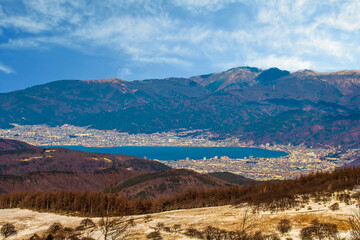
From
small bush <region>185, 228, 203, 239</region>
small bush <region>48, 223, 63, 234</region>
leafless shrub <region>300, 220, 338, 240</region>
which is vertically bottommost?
small bush <region>48, 223, 63, 234</region>

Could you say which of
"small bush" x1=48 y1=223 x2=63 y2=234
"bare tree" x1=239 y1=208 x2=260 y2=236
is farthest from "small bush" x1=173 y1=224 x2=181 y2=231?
"small bush" x1=48 y1=223 x2=63 y2=234

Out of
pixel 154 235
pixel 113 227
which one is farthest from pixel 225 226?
pixel 113 227

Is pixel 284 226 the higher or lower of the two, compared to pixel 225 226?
higher

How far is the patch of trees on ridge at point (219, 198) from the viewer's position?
131 feet

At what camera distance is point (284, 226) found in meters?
28.9

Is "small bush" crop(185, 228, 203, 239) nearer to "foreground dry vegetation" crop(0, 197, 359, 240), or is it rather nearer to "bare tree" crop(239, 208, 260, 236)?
"foreground dry vegetation" crop(0, 197, 359, 240)

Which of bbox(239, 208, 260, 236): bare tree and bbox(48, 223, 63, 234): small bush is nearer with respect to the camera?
bbox(239, 208, 260, 236): bare tree

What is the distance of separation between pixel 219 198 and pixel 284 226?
113ft

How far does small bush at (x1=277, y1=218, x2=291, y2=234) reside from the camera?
28.5 metres

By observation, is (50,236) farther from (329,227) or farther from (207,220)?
(329,227)

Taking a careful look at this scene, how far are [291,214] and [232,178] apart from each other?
132 m

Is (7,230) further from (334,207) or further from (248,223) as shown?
(334,207)

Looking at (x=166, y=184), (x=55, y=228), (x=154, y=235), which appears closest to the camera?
(x=154, y=235)

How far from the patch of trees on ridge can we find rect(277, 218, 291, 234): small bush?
5.36 metres
